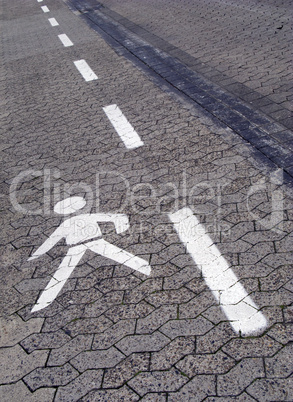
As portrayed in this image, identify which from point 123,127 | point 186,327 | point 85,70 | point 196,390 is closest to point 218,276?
point 186,327

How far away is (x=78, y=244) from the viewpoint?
491 cm

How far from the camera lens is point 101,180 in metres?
6.08

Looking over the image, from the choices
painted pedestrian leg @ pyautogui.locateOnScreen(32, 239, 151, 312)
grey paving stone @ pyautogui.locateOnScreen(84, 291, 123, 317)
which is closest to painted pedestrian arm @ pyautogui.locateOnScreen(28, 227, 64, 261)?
painted pedestrian leg @ pyautogui.locateOnScreen(32, 239, 151, 312)

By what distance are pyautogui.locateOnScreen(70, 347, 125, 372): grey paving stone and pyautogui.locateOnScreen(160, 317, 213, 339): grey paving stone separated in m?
0.43

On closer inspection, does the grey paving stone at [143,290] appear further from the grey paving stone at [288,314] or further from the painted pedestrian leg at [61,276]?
the grey paving stone at [288,314]

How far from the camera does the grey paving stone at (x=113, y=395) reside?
322cm

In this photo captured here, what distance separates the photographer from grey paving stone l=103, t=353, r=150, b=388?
3.35 m

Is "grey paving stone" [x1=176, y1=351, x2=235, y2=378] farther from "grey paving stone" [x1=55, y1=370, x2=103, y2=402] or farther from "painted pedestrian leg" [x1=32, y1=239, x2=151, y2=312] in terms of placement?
"painted pedestrian leg" [x1=32, y1=239, x2=151, y2=312]

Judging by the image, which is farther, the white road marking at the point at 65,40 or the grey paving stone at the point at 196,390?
the white road marking at the point at 65,40

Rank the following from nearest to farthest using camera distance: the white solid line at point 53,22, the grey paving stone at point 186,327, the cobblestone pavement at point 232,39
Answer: the grey paving stone at point 186,327 < the cobblestone pavement at point 232,39 < the white solid line at point 53,22

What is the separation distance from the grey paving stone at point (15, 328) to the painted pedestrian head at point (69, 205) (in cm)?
173

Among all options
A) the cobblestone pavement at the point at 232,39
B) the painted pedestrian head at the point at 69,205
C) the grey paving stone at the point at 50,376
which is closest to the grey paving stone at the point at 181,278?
the grey paving stone at the point at 50,376

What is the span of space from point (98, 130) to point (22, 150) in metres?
1.29

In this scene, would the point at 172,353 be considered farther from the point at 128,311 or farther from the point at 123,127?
the point at 123,127
